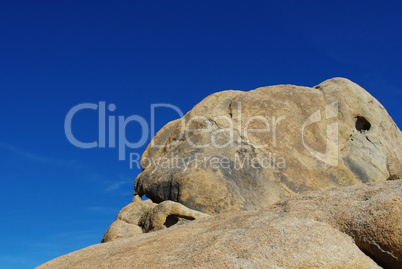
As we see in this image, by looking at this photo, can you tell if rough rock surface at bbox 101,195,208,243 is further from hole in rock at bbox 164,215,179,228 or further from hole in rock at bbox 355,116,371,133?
hole in rock at bbox 355,116,371,133

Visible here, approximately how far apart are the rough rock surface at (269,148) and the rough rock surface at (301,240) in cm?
→ 635

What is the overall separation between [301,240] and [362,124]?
14929 mm

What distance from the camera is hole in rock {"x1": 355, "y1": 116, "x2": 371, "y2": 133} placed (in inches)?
771

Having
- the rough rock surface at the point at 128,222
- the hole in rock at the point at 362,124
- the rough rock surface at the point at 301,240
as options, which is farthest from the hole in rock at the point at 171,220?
the hole in rock at the point at 362,124

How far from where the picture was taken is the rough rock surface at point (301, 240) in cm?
591

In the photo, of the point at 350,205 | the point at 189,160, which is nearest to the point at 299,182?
the point at 189,160

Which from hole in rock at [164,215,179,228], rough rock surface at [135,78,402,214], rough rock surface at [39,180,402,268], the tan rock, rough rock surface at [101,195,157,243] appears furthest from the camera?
rough rock surface at [135,78,402,214]

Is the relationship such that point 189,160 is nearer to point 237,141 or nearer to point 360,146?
point 237,141

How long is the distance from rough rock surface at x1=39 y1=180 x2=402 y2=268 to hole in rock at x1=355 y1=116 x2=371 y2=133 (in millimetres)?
12485

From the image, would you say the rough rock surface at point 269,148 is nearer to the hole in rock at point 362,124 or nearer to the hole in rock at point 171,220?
the hole in rock at point 362,124

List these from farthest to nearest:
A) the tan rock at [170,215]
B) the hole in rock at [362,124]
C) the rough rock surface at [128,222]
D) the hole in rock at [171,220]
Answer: the hole in rock at [362,124], the rough rock surface at [128,222], the hole in rock at [171,220], the tan rock at [170,215]

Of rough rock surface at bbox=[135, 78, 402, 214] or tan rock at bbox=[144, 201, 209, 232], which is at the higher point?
rough rock surface at bbox=[135, 78, 402, 214]

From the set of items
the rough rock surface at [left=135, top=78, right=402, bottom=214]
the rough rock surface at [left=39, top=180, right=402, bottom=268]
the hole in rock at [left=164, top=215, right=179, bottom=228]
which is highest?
the rough rock surface at [left=135, top=78, right=402, bottom=214]

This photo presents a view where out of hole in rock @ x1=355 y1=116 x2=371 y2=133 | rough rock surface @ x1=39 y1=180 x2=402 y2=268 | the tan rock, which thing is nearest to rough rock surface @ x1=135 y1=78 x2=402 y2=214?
hole in rock @ x1=355 y1=116 x2=371 y2=133
